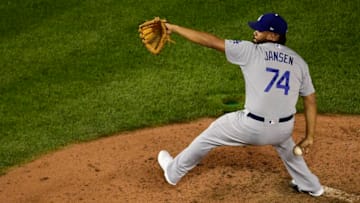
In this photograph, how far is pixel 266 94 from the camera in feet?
17.5

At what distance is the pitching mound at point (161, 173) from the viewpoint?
609 centimetres

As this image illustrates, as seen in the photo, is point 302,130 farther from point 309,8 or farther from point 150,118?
point 309,8

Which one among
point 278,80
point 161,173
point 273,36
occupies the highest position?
point 273,36

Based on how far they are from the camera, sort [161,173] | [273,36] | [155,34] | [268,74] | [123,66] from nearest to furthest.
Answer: [268,74], [273,36], [155,34], [161,173], [123,66]

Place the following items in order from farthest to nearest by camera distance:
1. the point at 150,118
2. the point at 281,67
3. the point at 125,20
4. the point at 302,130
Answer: the point at 125,20 < the point at 150,118 < the point at 302,130 < the point at 281,67

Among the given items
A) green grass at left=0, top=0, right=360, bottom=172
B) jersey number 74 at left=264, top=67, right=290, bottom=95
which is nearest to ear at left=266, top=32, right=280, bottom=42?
jersey number 74 at left=264, top=67, right=290, bottom=95

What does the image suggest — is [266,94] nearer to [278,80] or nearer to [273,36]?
[278,80]

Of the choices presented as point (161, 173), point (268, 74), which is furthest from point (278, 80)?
point (161, 173)

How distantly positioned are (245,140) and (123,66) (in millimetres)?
3803

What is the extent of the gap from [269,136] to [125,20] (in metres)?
5.44

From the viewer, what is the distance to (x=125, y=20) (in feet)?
34.4

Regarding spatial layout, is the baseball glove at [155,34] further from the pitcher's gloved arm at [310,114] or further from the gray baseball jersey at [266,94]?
the pitcher's gloved arm at [310,114]

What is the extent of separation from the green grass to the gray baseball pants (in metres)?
1.78

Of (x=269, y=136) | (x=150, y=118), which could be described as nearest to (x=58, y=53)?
(x=150, y=118)
